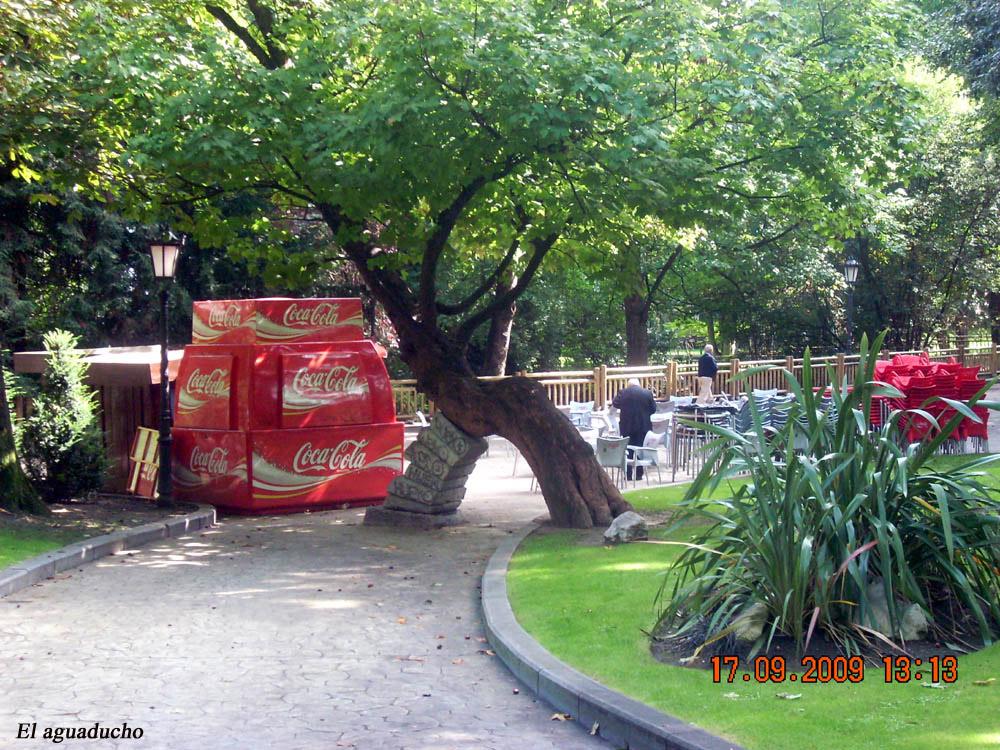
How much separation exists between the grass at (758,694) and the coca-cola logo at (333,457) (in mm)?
6645

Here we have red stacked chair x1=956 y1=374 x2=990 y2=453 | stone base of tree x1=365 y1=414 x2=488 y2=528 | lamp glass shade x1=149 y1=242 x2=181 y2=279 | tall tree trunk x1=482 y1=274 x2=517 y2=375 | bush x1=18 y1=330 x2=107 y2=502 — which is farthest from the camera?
tall tree trunk x1=482 y1=274 x2=517 y2=375

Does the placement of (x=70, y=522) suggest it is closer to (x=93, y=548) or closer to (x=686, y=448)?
(x=93, y=548)

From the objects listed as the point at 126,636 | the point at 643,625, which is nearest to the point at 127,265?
the point at 126,636

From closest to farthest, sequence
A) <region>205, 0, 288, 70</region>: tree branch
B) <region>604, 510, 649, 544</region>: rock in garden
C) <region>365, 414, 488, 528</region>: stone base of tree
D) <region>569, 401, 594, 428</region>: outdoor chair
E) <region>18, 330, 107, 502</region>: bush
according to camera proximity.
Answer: <region>604, 510, 649, 544</region>: rock in garden, <region>365, 414, 488, 528</region>: stone base of tree, <region>18, 330, 107, 502</region>: bush, <region>205, 0, 288, 70</region>: tree branch, <region>569, 401, 594, 428</region>: outdoor chair

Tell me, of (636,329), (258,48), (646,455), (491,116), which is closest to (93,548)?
(491,116)

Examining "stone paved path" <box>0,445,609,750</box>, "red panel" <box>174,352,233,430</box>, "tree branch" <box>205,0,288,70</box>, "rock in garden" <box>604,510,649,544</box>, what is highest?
"tree branch" <box>205,0,288,70</box>

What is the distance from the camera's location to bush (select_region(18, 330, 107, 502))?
13.6m

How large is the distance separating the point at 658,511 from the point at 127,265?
57.7 feet

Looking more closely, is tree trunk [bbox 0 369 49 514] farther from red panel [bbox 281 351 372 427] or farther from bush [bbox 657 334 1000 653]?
bush [bbox 657 334 1000 653]

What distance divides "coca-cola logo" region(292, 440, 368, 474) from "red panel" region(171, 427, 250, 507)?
76 cm

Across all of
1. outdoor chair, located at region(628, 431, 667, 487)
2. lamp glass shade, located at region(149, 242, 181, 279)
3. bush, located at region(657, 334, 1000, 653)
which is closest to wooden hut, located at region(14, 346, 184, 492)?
lamp glass shade, located at region(149, 242, 181, 279)

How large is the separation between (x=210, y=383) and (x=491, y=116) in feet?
21.4

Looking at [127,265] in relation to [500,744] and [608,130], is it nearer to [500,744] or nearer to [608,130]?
[608,130]

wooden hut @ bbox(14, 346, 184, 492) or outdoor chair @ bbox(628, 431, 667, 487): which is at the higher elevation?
wooden hut @ bbox(14, 346, 184, 492)
